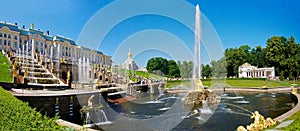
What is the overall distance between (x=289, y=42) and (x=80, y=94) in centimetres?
5491

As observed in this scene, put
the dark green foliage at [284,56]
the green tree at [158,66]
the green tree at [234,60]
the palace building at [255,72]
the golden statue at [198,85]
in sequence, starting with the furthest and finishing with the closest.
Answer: the green tree at [234,60] < the green tree at [158,66] < the palace building at [255,72] < the dark green foliage at [284,56] < the golden statue at [198,85]

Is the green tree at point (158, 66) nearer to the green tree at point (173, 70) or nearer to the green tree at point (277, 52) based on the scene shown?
the green tree at point (173, 70)

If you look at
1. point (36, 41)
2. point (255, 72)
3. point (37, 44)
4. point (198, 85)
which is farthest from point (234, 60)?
point (36, 41)

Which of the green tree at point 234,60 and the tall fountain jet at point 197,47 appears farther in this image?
the green tree at point 234,60

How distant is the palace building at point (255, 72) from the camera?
54.7 metres

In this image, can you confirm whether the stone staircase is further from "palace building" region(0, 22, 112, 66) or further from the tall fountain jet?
"palace building" region(0, 22, 112, 66)

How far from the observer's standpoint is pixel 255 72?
194ft

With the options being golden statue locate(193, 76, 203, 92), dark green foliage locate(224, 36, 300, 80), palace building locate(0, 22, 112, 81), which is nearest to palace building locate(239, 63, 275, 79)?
dark green foliage locate(224, 36, 300, 80)

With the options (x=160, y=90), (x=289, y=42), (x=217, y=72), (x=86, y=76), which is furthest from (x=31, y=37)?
(x=289, y=42)

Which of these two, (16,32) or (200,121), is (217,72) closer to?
(200,121)

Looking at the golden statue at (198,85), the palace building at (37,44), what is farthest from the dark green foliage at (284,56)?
the golden statue at (198,85)

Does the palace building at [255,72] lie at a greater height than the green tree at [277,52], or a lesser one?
lesser

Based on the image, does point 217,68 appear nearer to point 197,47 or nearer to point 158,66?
point 158,66

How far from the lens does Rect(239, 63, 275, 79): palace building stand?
5467 cm
